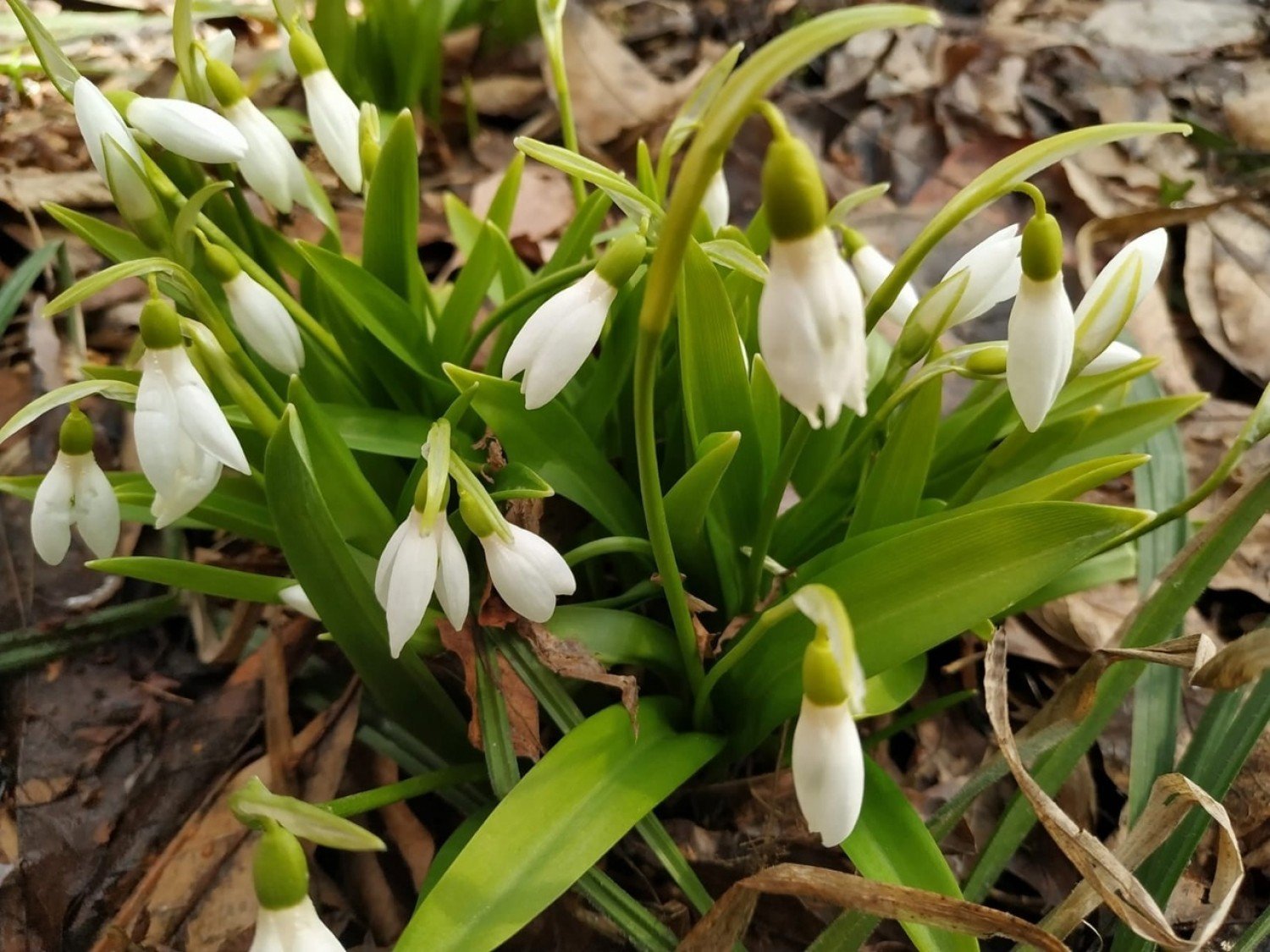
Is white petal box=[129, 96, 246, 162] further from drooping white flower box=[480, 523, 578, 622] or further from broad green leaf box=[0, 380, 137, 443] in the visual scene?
drooping white flower box=[480, 523, 578, 622]

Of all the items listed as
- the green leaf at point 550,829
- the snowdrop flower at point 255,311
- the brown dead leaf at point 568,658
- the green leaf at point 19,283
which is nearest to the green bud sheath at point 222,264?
the snowdrop flower at point 255,311

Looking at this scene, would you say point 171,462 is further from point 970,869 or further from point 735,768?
point 970,869

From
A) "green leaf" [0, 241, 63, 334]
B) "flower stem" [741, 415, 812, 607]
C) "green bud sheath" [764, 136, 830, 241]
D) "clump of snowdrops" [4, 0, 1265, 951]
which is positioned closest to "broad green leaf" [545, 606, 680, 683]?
"clump of snowdrops" [4, 0, 1265, 951]

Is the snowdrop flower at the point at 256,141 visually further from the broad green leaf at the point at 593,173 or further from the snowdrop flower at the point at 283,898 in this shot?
the snowdrop flower at the point at 283,898

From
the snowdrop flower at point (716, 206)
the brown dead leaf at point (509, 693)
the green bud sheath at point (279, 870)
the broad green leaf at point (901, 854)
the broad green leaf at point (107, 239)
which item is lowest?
the broad green leaf at point (901, 854)

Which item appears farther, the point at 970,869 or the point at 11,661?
the point at 11,661

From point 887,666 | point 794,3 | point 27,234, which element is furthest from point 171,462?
point 794,3
